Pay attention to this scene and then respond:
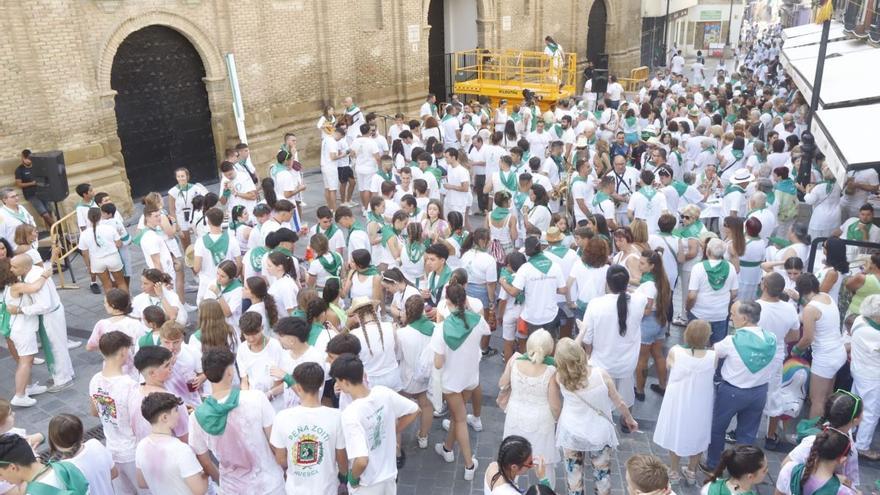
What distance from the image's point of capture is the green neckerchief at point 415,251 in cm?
823

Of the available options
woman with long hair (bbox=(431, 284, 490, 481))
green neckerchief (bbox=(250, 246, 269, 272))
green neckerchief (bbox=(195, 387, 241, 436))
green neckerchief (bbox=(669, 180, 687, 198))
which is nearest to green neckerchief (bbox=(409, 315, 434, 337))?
woman with long hair (bbox=(431, 284, 490, 481))

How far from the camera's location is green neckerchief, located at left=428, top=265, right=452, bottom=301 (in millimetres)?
7223

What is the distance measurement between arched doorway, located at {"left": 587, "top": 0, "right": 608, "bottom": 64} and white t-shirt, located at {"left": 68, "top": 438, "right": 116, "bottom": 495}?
96.3 ft

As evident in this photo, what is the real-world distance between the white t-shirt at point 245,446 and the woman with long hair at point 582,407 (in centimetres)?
210

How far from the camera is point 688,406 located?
227 inches

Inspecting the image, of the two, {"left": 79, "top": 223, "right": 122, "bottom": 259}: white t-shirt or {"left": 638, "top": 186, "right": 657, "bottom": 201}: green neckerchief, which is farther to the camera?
{"left": 638, "top": 186, "right": 657, "bottom": 201}: green neckerchief

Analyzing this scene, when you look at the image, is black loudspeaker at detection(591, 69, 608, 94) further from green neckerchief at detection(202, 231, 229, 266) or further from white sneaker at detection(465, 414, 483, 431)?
white sneaker at detection(465, 414, 483, 431)

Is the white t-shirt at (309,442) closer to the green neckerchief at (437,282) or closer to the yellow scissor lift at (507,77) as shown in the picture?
the green neckerchief at (437,282)

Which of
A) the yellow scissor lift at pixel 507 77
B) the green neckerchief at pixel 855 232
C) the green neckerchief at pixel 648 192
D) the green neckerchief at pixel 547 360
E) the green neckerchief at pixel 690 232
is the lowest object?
the green neckerchief at pixel 855 232

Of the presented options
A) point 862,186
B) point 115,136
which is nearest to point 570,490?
point 862,186

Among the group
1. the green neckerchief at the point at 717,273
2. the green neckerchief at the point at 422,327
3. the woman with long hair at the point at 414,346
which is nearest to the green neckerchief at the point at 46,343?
the woman with long hair at the point at 414,346

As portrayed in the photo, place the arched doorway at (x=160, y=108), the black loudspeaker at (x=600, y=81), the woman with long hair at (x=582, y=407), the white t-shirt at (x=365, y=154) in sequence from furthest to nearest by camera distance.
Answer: the black loudspeaker at (x=600, y=81) < the arched doorway at (x=160, y=108) < the white t-shirt at (x=365, y=154) < the woman with long hair at (x=582, y=407)

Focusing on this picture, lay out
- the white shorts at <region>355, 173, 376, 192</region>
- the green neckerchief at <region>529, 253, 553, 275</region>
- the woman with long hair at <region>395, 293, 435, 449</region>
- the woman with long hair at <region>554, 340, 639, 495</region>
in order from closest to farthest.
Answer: the woman with long hair at <region>554, 340, 639, 495</region> → the woman with long hair at <region>395, 293, 435, 449</region> → the green neckerchief at <region>529, 253, 553, 275</region> → the white shorts at <region>355, 173, 376, 192</region>

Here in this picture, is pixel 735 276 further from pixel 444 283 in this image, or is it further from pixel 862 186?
pixel 862 186
